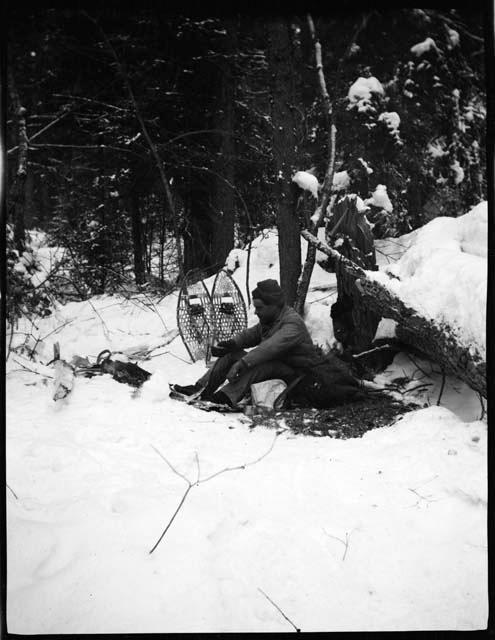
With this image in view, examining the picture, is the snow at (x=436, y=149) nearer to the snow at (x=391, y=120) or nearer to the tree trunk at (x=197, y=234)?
the snow at (x=391, y=120)

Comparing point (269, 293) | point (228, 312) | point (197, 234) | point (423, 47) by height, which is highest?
point (423, 47)

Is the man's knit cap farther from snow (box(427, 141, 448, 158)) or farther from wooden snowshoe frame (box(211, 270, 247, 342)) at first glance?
snow (box(427, 141, 448, 158))

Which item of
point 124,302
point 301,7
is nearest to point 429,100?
point 301,7

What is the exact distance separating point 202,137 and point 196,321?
6.26 feet

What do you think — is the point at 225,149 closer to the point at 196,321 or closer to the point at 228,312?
the point at 228,312

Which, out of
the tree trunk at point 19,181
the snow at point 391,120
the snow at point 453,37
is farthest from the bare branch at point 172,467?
the snow at point 391,120

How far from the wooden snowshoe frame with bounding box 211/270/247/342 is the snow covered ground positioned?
1.86m

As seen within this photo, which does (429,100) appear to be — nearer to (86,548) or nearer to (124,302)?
(86,548)

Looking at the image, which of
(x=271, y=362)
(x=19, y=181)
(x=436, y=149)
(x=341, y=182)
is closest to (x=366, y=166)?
(x=341, y=182)

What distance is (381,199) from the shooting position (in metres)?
4.93

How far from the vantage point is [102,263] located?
171 inches

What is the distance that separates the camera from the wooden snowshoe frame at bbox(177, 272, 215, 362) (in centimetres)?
443

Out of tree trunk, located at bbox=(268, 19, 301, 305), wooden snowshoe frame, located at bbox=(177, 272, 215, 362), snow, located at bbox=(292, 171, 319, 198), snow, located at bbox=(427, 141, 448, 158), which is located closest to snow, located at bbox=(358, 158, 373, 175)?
tree trunk, located at bbox=(268, 19, 301, 305)

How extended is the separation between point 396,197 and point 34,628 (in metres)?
5.34
